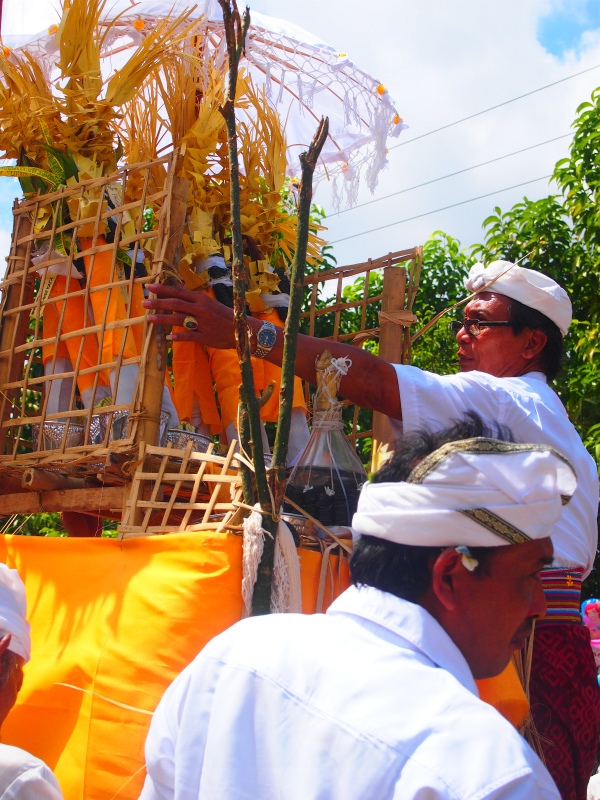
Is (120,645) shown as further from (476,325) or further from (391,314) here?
(391,314)

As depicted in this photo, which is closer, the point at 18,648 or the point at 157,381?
the point at 18,648

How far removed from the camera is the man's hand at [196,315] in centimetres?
237

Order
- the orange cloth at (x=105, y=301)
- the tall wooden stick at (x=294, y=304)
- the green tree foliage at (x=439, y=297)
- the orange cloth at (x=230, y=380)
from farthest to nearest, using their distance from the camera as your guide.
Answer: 1. the green tree foliage at (x=439, y=297)
2. the orange cloth at (x=230, y=380)
3. the orange cloth at (x=105, y=301)
4. the tall wooden stick at (x=294, y=304)

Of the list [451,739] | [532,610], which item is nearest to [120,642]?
[532,610]

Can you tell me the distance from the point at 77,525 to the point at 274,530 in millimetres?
1626

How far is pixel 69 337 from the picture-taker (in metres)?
2.79

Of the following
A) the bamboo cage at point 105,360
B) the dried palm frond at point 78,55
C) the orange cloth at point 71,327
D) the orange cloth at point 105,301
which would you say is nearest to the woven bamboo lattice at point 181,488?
the bamboo cage at point 105,360

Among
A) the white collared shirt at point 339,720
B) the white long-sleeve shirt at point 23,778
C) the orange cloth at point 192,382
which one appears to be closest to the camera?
the white collared shirt at point 339,720

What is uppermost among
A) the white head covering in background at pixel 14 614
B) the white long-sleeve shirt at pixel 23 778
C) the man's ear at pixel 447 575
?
the man's ear at pixel 447 575

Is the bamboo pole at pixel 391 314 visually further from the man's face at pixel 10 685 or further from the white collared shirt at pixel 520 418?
the man's face at pixel 10 685

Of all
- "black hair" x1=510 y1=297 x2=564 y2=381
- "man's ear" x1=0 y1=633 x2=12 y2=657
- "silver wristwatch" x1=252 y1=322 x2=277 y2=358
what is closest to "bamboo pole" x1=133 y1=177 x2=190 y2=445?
"silver wristwatch" x1=252 y1=322 x2=277 y2=358

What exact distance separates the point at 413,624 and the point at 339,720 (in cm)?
18

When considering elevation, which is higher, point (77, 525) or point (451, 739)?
point (77, 525)

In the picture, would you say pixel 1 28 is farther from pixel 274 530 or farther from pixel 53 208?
pixel 274 530
